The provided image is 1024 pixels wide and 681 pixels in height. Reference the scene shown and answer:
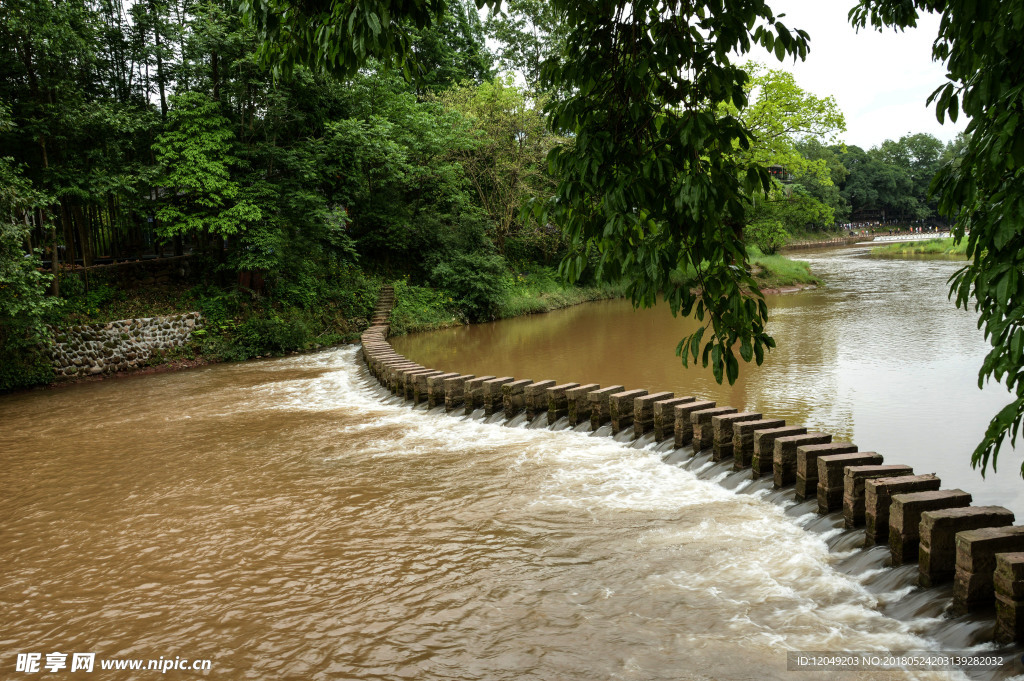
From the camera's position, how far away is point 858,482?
17.9 ft

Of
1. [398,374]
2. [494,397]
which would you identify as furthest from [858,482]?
[398,374]

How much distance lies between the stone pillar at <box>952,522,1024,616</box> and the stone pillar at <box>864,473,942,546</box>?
2.80 ft

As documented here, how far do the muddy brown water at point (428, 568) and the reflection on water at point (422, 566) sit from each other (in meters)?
0.02

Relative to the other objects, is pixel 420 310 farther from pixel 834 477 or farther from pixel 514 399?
pixel 834 477

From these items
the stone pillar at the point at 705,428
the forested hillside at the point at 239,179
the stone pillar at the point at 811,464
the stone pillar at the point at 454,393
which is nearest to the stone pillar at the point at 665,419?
the stone pillar at the point at 705,428

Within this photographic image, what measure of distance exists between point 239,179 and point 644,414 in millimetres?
15890

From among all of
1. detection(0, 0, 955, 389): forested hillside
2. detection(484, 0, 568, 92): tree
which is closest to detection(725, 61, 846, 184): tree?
detection(0, 0, 955, 389): forested hillside

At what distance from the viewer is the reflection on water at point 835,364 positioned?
870 centimetres

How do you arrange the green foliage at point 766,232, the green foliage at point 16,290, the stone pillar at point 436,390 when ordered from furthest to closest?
the green foliage at point 766,232
the green foliage at point 16,290
the stone pillar at point 436,390

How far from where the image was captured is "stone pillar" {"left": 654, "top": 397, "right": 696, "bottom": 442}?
8438 millimetres

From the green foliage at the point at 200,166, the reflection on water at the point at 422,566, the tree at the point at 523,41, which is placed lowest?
the reflection on water at the point at 422,566

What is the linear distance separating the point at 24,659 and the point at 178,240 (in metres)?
20.9

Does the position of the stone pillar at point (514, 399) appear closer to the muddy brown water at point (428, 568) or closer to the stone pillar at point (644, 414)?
the muddy brown water at point (428, 568)

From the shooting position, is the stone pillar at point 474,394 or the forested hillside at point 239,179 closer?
the stone pillar at point 474,394
